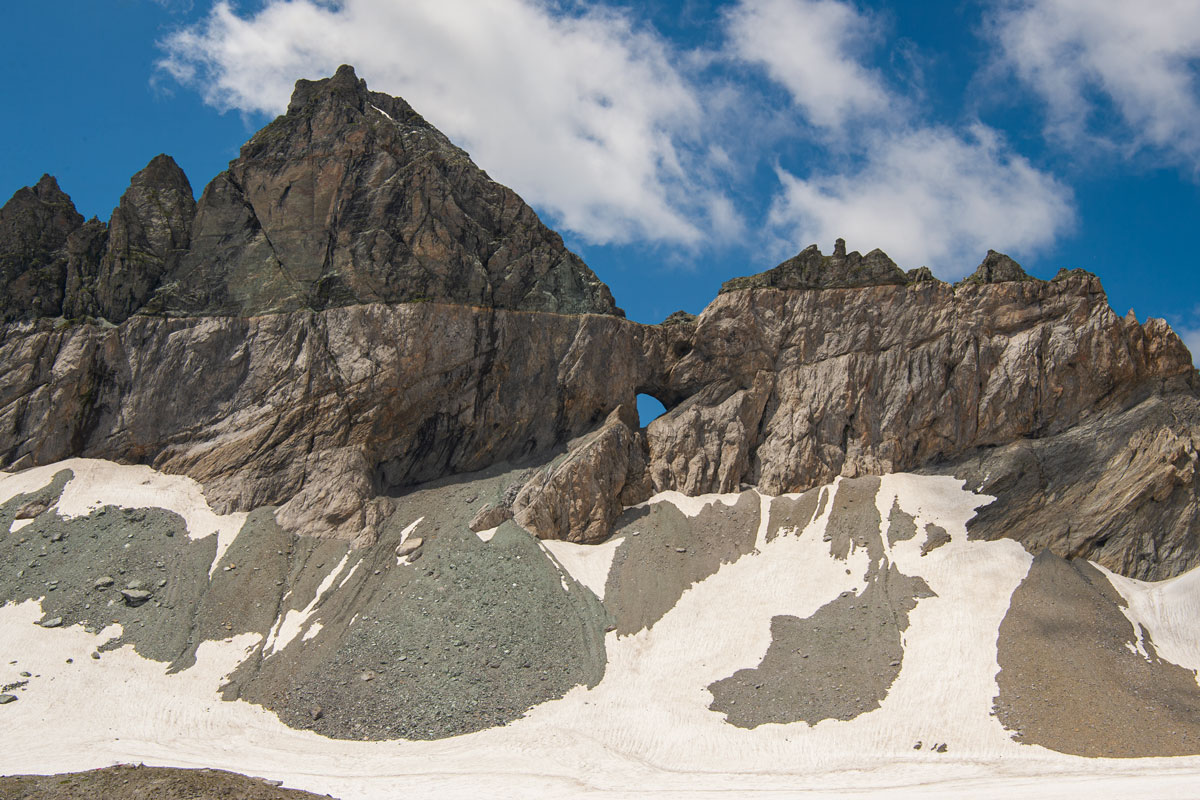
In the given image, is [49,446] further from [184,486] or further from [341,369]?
[341,369]

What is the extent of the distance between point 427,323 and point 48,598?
91.2ft

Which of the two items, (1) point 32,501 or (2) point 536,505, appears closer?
(2) point 536,505

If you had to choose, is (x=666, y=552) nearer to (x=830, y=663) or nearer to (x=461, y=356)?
Answer: (x=830, y=663)

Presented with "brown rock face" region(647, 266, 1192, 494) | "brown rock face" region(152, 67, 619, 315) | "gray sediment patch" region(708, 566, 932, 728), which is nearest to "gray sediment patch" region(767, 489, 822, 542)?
"brown rock face" region(647, 266, 1192, 494)

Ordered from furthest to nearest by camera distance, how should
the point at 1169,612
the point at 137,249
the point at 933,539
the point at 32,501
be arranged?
1. the point at 137,249
2. the point at 32,501
3. the point at 933,539
4. the point at 1169,612

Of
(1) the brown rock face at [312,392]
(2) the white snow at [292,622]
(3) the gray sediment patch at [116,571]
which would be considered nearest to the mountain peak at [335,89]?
(1) the brown rock face at [312,392]

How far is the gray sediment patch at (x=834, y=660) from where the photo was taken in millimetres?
38031

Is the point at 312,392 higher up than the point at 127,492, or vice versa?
the point at 312,392

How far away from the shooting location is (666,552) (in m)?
51.2

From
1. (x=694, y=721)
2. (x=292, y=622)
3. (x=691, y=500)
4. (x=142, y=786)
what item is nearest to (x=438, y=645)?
(x=292, y=622)

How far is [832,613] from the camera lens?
4450cm

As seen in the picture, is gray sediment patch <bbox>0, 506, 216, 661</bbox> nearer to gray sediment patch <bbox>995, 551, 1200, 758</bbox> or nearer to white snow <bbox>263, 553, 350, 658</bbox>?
white snow <bbox>263, 553, 350, 658</bbox>

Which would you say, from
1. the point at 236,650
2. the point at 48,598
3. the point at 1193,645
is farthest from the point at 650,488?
the point at 48,598

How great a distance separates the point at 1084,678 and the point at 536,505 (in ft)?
100
